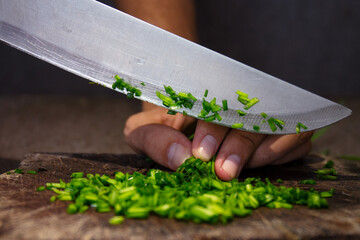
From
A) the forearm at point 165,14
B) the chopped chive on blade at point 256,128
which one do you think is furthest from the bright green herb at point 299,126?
the forearm at point 165,14

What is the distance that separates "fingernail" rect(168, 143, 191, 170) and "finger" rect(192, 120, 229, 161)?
45 millimetres

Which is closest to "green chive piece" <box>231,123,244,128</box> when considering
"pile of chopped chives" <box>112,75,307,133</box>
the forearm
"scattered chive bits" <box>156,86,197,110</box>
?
"pile of chopped chives" <box>112,75,307,133</box>

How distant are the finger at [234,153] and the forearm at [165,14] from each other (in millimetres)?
598

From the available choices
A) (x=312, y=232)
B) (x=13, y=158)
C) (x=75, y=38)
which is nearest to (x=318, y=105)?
(x=312, y=232)

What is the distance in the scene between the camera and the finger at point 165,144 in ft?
3.69

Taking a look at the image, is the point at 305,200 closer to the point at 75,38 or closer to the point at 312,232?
the point at 312,232

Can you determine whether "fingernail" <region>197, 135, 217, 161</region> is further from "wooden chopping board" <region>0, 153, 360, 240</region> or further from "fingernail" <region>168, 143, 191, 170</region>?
"wooden chopping board" <region>0, 153, 360, 240</region>

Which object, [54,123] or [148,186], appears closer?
[148,186]

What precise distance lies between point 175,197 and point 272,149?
50 centimetres

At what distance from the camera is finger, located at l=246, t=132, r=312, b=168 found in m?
1.24

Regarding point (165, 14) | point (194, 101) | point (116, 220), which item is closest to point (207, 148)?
point (194, 101)

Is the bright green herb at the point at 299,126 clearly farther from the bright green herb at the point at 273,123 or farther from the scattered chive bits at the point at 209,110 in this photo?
the scattered chive bits at the point at 209,110

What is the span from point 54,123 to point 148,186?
5.37ft

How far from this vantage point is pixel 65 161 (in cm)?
123
